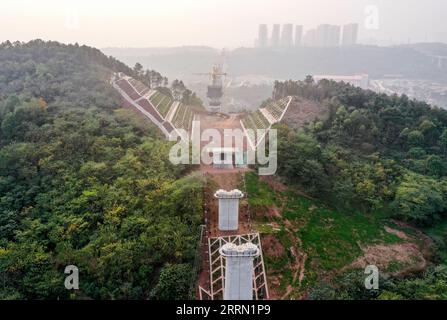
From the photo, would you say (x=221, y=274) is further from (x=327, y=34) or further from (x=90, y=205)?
(x=327, y=34)

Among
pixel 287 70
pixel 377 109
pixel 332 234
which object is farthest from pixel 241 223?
pixel 287 70

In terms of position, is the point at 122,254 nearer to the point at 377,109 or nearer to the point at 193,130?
the point at 193,130

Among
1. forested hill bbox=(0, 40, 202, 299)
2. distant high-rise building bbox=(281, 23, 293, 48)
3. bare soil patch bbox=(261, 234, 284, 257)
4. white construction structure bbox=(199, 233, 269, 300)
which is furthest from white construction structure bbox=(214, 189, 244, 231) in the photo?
distant high-rise building bbox=(281, 23, 293, 48)

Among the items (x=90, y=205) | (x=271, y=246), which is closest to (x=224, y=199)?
(x=271, y=246)

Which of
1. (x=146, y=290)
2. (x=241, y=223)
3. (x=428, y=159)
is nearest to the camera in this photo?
(x=146, y=290)

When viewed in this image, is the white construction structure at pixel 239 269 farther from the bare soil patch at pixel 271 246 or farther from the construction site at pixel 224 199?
the bare soil patch at pixel 271 246

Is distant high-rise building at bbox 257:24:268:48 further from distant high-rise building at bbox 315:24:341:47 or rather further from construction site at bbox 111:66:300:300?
construction site at bbox 111:66:300:300
